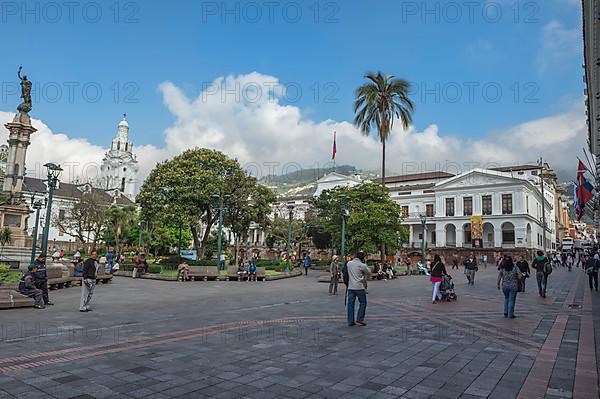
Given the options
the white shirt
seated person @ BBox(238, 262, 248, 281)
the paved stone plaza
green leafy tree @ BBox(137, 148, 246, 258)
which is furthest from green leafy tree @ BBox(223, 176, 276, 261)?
the white shirt

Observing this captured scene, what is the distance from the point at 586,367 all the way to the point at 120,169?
111132 millimetres

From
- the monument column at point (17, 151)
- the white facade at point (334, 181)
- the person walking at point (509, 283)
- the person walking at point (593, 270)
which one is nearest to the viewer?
the person walking at point (509, 283)

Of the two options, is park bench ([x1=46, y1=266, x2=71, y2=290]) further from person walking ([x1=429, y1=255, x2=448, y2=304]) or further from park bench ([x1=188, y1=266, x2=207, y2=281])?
person walking ([x1=429, y1=255, x2=448, y2=304])

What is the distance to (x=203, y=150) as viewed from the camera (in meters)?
34.0

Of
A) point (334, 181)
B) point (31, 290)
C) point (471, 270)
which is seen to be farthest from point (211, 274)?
point (334, 181)

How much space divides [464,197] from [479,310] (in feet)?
180

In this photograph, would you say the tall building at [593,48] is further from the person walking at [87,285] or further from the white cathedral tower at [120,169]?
the white cathedral tower at [120,169]

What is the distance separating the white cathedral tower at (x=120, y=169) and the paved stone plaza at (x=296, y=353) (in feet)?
329

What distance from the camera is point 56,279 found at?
1686 centimetres

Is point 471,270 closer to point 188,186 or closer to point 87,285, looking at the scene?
point 87,285

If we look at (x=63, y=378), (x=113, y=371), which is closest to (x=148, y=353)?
(x=113, y=371)

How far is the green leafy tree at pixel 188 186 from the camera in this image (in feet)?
102

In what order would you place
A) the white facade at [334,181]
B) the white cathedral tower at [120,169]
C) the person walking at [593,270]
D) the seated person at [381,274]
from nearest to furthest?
the person walking at [593,270], the seated person at [381,274], the white facade at [334,181], the white cathedral tower at [120,169]

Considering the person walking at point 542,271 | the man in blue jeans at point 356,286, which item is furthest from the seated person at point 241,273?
the man in blue jeans at point 356,286
